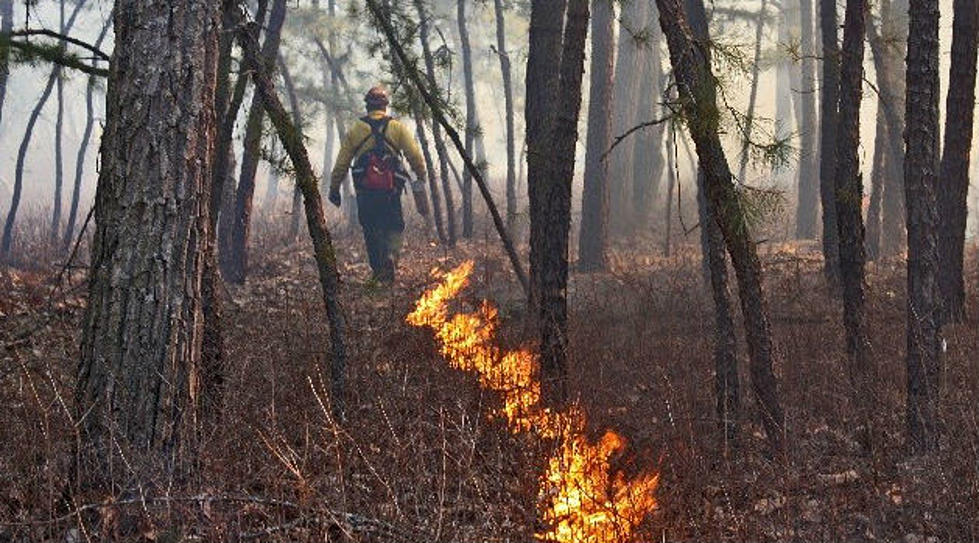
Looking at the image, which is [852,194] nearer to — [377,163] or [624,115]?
[377,163]

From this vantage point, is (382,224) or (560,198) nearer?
(560,198)

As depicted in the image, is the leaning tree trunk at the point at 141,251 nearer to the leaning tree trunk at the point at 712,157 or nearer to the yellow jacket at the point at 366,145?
the leaning tree trunk at the point at 712,157

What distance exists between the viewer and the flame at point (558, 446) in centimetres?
439

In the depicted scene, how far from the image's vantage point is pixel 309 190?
241 inches

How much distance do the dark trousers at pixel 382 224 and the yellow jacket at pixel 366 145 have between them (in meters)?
0.41

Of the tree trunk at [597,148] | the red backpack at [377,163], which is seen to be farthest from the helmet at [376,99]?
the tree trunk at [597,148]

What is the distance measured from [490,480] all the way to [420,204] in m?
8.37

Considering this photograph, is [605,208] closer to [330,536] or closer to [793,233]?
[793,233]

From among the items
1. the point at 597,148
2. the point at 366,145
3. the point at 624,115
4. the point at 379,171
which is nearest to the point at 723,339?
the point at 379,171

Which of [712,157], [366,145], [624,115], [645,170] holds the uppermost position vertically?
[624,115]

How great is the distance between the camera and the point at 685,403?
6.89 meters

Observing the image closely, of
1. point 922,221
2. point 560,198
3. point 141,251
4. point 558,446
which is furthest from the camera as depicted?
point 560,198

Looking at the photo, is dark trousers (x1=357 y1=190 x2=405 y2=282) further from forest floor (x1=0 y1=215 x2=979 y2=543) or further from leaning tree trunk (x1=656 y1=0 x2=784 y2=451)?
leaning tree trunk (x1=656 y1=0 x2=784 y2=451)

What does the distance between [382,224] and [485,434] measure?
6.66 m
